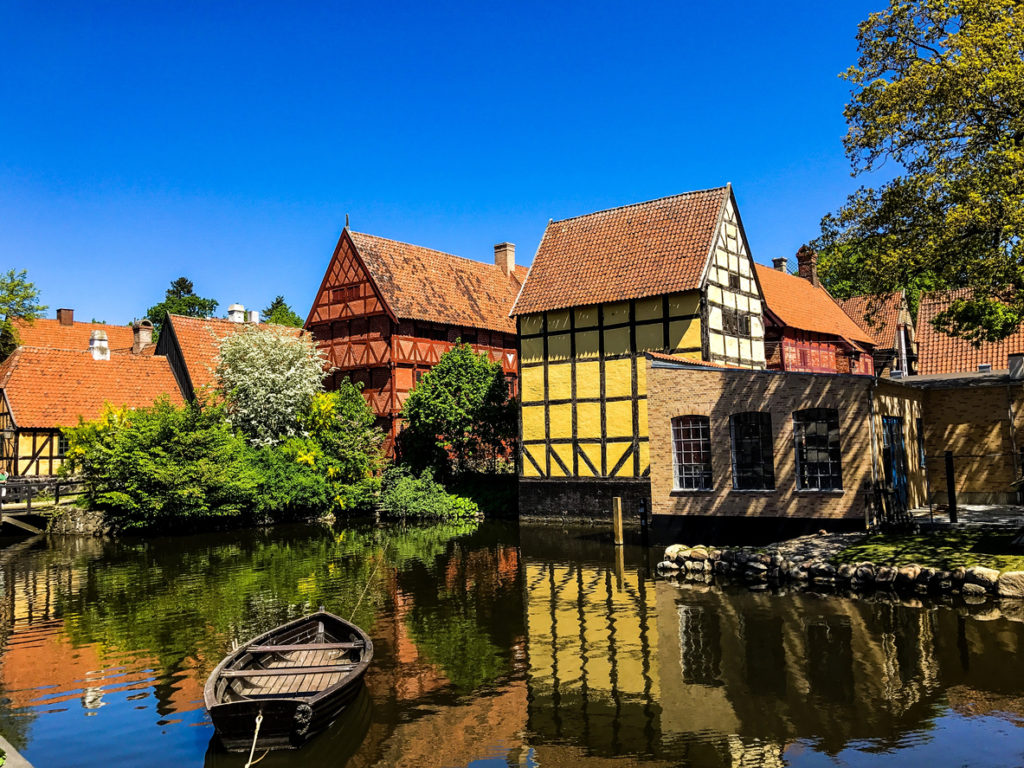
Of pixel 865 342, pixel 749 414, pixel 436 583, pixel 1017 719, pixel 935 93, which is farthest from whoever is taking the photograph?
pixel 865 342

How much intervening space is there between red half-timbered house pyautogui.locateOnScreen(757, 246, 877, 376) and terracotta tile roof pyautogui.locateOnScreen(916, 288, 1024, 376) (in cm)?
302

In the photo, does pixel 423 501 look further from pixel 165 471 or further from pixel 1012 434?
pixel 1012 434

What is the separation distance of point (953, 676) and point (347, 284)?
104ft

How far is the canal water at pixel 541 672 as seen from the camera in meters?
8.95

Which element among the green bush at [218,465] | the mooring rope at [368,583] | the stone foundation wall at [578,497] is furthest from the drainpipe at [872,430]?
the green bush at [218,465]

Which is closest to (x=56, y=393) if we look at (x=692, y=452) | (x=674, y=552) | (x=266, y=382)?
(x=266, y=382)

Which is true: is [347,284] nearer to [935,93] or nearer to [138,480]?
[138,480]

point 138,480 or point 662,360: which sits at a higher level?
point 662,360

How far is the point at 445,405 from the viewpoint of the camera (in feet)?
105

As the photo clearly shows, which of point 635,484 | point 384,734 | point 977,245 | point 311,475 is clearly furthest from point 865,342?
point 384,734

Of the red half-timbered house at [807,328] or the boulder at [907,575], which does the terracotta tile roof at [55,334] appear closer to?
the red half-timbered house at [807,328]

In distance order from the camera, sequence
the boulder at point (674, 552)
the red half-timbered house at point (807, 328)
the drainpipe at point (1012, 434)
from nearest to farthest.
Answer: the boulder at point (674, 552) → the drainpipe at point (1012, 434) → the red half-timbered house at point (807, 328)

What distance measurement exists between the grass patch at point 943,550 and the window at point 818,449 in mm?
2031

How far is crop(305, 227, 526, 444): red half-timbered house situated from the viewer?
36.1 m
